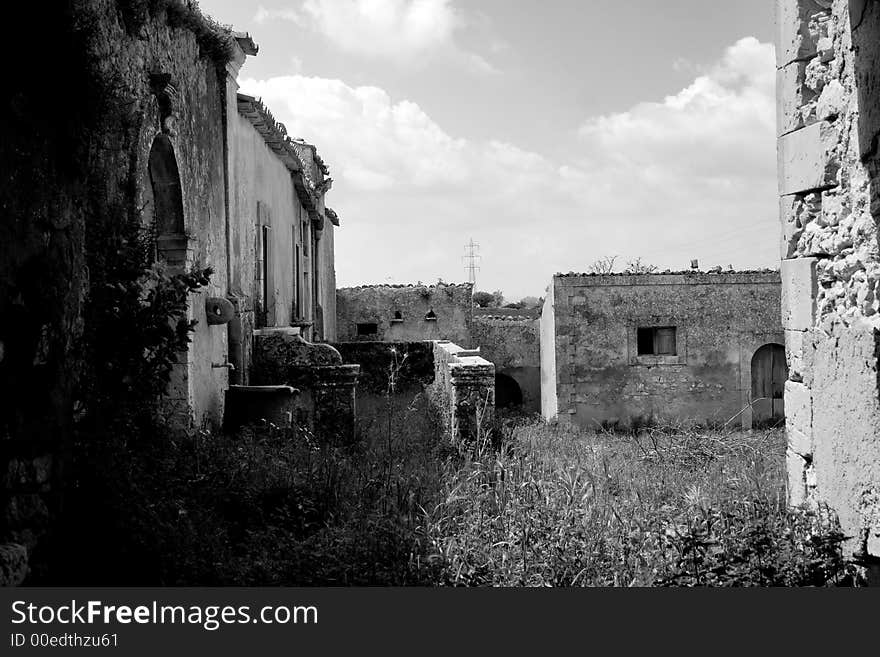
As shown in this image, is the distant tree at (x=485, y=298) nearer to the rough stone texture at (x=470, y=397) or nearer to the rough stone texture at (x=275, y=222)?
the rough stone texture at (x=275, y=222)

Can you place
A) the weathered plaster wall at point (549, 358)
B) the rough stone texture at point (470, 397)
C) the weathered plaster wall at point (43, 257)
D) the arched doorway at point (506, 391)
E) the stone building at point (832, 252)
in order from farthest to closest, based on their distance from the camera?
1. the arched doorway at point (506, 391)
2. the weathered plaster wall at point (549, 358)
3. the rough stone texture at point (470, 397)
4. the stone building at point (832, 252)
5. the weathered plaster wall at point (43, 257)

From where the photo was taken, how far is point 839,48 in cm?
472

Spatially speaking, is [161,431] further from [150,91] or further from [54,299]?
[150,91]

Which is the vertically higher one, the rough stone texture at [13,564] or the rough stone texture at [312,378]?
the rough stone texture at [312,378]

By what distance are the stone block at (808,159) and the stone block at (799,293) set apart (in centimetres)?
49

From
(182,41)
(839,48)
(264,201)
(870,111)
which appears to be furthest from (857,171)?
(264,201)

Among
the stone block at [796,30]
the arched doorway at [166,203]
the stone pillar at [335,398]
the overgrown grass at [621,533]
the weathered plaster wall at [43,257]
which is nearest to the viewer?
the weathered plaster wall at [43,257]

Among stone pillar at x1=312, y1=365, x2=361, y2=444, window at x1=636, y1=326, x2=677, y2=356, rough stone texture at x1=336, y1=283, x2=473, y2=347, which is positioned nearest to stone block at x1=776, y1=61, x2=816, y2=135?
stone pillar at x1=312, y1=365, x2=361, y2=444

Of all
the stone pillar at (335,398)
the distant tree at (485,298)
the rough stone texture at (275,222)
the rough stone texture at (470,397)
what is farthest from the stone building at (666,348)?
the distant tree at (485,298)

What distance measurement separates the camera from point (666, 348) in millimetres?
17016

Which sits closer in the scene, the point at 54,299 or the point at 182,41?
the point at 54,299

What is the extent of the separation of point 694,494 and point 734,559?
53.3 inches

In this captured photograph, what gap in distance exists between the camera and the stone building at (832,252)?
4320 mm

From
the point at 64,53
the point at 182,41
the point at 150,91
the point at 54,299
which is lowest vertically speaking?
the point at 54,299
